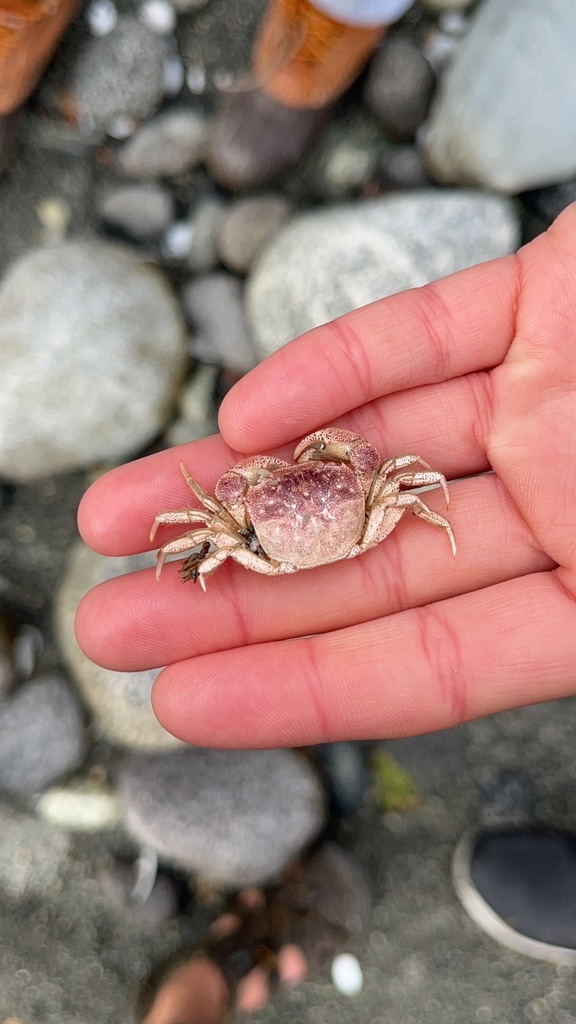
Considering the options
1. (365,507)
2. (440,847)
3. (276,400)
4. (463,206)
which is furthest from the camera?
(440,847)

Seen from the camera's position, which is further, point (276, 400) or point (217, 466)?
point (217, 466)

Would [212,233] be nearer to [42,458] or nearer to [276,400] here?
[42,458]

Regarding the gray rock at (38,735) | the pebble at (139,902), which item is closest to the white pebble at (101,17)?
the gray rock at (38,735)

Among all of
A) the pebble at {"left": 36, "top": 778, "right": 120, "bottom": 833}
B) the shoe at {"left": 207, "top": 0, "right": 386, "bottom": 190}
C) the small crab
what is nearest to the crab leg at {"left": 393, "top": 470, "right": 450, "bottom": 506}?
the small crab

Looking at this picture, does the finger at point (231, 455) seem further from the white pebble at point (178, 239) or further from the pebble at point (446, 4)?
the pebble at point (446, 4)

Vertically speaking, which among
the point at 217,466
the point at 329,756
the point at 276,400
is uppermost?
the point at 276,400

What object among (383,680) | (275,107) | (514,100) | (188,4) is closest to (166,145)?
(275,107)

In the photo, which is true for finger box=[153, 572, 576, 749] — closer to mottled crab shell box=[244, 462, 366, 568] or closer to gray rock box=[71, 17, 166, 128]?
mottled crab shell box=[244, 462, 366, 568]

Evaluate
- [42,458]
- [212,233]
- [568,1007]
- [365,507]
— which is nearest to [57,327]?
[42,458]
